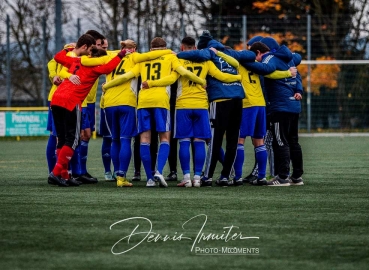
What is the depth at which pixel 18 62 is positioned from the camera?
35.0 metres

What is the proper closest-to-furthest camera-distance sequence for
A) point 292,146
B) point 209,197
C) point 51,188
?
point 209,197 < point 51,188 < point 292,146

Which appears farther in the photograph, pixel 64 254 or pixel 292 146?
pixel 292 146

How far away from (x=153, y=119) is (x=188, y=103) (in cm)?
46

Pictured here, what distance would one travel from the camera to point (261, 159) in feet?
38.8

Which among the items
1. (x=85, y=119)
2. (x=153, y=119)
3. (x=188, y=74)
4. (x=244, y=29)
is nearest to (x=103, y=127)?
(x=85, y=119)

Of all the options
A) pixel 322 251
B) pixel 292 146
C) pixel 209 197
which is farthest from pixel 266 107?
pixel 322 251

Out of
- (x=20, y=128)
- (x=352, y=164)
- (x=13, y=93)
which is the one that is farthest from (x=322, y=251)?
(x=13, y=93)

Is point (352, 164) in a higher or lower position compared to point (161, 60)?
lower

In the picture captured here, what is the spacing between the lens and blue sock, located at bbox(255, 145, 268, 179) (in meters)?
11.8

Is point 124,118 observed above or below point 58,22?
below

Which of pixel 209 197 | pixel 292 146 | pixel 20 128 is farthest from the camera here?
pixel 20 128

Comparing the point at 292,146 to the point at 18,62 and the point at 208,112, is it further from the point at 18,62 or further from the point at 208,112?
the point at 18,62

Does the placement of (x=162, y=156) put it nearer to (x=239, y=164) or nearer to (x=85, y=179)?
(x=239, y=164)

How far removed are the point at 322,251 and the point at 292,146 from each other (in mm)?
5933
